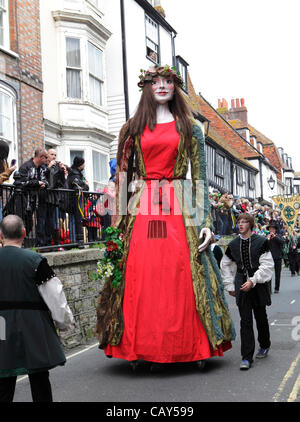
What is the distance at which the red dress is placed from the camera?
203 inches

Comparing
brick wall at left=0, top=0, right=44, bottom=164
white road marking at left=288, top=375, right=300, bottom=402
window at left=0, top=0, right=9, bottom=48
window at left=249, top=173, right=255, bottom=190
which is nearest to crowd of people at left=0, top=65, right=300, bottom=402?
white road marking at left=288, top=375, right=300, bottom=402

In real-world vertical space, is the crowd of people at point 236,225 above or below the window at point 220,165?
below

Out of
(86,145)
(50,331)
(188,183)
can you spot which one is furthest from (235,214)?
(50,331)

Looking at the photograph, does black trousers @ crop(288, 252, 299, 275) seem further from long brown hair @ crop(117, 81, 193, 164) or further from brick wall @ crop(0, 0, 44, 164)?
long brown hair @ crop(117, 81, 193, 164)

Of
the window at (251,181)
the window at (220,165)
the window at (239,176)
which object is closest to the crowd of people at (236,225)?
the window at (220,165)

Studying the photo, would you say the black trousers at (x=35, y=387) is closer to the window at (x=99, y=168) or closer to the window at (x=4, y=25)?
the window at (x=4, y=25)

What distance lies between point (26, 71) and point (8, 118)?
1.43 m

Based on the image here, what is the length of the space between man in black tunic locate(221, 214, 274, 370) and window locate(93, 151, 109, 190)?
11.0 metres

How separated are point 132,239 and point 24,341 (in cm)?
213

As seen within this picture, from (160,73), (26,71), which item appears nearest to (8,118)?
(26,71)

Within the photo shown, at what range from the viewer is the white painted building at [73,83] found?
1554cm

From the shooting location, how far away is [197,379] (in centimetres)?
511

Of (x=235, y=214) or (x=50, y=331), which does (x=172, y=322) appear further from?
(x=235, y=214)

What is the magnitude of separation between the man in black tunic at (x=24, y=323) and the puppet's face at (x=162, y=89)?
276 centimetres
